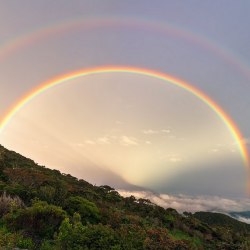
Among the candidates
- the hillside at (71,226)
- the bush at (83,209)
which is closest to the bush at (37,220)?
the hillside at (71,226)

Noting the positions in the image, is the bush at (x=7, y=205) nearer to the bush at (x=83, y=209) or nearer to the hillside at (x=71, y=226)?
the hillside at (x=71, y=226)

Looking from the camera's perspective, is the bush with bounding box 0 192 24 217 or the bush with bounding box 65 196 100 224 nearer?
the bush with bounding box 0 192 24 217

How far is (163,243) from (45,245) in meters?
3.99

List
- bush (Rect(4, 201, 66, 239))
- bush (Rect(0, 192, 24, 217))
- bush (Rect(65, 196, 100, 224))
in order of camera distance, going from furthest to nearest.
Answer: bush (Rect(65, 196, 100, 224)) < bush (Rect(0, 192, 24, 217)) < bush (Rect(4, 201, 66, 239))

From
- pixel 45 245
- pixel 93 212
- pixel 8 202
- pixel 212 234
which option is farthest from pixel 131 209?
pixel 45 245

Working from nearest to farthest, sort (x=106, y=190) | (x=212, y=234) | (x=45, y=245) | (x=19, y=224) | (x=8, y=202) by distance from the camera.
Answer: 1. (x=45, y=245)
2. (x=19, y=224)
3. (x=8, y=202)
4. (x=212, y=234)
5. (x=106, y=190)

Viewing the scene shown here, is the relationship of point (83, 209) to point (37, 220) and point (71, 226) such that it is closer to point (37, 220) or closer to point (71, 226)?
point (37, 220)

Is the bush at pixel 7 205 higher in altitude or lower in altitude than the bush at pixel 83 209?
lower

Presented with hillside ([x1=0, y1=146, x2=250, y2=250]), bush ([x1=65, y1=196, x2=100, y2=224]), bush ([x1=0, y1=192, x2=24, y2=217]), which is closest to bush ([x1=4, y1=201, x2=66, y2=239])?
hillside ([x1=0, y1=146, x2=250, y2=250])

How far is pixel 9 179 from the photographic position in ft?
74.8

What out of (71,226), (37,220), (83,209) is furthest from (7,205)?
(71,226)

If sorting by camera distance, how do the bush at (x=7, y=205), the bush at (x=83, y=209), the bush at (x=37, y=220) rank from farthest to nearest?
the bush at (x=83, y=209) < the bush at (x=7, y=205) < the bush at (x=37, y=220)

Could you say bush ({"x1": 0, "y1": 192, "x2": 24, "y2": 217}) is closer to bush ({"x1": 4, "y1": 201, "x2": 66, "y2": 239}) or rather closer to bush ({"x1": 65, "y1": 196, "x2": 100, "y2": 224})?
bush ({"x1": 4, "y1": 201, "x2": 66, "y2": 239})

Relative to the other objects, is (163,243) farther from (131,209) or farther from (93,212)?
(131,209)
